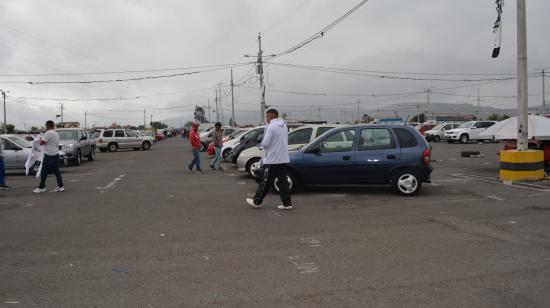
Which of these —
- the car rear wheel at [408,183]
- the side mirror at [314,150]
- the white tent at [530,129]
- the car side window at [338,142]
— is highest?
the white tent at [530,129]

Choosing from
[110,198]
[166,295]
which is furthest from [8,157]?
[166,295]

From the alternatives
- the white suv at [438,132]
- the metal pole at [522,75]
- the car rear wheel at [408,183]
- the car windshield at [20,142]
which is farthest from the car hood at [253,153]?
the white suv at [438,132]

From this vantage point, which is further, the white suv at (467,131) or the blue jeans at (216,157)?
the white suv at (467,131)

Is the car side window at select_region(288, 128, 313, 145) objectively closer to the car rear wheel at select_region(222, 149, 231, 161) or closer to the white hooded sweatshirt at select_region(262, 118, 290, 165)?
the white hooded sweatshirt at select_region(262, 118, 290, 165)

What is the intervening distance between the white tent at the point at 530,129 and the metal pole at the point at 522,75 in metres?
1.26

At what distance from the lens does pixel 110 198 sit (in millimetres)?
10438

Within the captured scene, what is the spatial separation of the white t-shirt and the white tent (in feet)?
40.9

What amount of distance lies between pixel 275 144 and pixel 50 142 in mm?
6266

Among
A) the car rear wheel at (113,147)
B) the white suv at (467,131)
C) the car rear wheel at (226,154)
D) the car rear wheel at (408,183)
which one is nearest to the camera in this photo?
the car rear wheel at (408,183)

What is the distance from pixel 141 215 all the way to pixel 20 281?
3.48 meters

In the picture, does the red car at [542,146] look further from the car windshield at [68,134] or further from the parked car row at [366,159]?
the car windshield at [68,134]

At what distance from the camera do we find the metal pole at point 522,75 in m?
12.1

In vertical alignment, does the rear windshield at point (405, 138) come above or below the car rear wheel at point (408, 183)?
above

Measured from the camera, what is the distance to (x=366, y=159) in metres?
10.0
